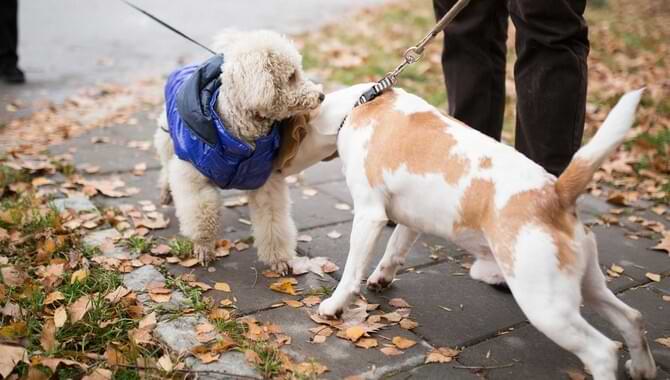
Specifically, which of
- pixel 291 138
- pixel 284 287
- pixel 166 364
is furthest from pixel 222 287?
pixel 291 138

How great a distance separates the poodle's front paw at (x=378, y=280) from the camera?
10.4 feet

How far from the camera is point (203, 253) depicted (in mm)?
3416

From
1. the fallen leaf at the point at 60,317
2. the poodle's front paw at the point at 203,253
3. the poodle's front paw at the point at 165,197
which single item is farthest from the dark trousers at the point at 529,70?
the fallen leaf at the point at 60,317

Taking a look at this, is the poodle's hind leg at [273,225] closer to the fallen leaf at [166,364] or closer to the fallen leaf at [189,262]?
the fallen leaf at [189,262]

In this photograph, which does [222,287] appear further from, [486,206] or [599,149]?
[599,149]

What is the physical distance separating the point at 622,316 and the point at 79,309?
7.41 ft

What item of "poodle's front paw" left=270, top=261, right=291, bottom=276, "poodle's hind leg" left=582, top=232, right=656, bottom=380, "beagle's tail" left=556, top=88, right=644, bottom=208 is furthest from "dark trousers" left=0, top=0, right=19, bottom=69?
"poodle's hind leg" left=582, top=232, right=656, bottom=380

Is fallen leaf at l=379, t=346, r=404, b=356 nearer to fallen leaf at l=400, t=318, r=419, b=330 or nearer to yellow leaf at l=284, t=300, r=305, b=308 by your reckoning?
fallen leaf at l=400, t=318, r=419, b=330

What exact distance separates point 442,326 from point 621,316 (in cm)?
79

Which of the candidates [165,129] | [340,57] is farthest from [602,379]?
[340,57]

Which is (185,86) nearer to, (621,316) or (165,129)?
(165,129)

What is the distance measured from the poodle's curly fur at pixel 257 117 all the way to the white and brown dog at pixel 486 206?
0.76ft

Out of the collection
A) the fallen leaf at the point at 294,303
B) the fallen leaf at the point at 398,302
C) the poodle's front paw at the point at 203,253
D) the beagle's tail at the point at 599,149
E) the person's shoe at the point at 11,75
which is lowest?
the person's shoe at the point at 11,75

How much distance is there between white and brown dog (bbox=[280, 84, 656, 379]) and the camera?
2211mm
